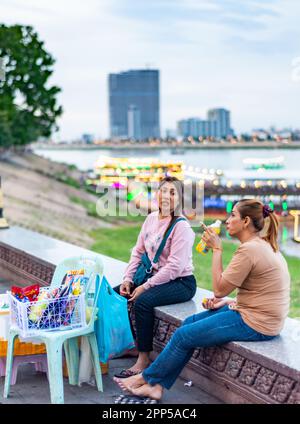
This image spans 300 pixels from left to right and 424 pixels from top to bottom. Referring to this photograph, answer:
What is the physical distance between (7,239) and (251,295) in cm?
544

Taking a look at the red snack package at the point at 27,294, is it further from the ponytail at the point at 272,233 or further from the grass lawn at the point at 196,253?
the grass lawn at the point at 196,253

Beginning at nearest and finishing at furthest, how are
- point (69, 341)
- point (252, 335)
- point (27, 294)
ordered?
point (252, 335) → point (27, 294) → point (69, 341)

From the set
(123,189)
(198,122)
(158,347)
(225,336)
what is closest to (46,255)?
(158,347)

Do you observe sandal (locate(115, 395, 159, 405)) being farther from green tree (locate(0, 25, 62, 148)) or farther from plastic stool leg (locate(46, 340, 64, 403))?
green tree (locate(0, 25, 62, 148))

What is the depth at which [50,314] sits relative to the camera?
16.2ft

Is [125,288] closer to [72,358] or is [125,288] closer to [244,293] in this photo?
[72,358]

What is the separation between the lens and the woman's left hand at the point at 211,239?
4.66 metres

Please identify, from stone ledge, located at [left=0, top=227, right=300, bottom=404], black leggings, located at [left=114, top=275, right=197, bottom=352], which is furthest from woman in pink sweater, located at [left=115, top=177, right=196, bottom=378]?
stone ledge, located at [left=0, top=227, right=300, bottom=404]

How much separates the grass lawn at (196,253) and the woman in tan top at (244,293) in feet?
18.7

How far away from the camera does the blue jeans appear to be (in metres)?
4.63

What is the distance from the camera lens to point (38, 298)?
5078 millimetres

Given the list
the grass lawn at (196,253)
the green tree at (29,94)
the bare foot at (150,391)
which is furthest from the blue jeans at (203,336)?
the green tree at (29,94)

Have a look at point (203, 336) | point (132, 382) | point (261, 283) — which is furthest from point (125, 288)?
point (261, 283)

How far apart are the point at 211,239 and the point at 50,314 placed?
43.9 inches
